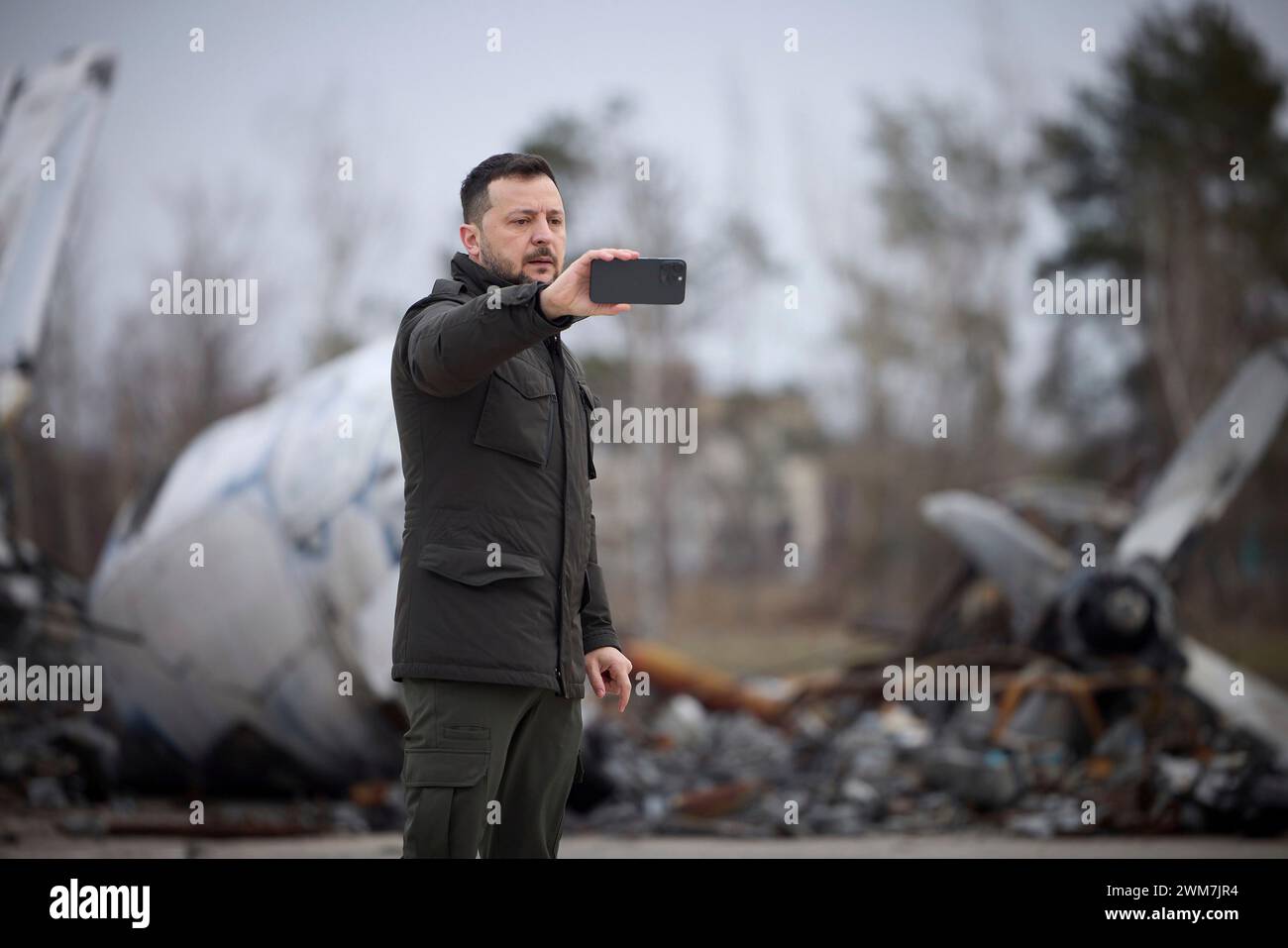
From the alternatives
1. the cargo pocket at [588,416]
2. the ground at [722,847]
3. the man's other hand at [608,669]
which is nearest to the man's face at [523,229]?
the cargo pocket at [588,416]

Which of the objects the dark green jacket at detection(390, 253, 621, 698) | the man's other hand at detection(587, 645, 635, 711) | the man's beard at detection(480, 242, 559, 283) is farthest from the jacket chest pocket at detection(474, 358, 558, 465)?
the man's other hand at detection(587, 645, 635, 711)

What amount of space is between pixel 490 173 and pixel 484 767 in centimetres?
94

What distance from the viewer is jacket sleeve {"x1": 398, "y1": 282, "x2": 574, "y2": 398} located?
64.7 inches

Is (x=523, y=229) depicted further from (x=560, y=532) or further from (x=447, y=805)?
(x=447, y=805)

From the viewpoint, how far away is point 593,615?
83.7 inches

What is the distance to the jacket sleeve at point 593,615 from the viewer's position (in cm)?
211

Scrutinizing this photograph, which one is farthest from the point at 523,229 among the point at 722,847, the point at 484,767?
the point at 722,847

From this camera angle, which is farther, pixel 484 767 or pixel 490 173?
pixel 490 173

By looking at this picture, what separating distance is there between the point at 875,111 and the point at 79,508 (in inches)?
381

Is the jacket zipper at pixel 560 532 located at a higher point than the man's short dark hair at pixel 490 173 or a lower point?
lower

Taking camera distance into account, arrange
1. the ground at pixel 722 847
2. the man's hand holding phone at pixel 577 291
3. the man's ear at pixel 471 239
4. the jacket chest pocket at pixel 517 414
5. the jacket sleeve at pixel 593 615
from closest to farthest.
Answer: the man's hand holding phone at pixel 577 291 < the jacket chest pocket at pixel 517 414 < the man's ear at pixel 471 239 < the jacket sleeve at pixel 593 615 < the ground at pixel 722 847

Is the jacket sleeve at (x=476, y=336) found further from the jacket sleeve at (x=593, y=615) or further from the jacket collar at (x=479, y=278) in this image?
the jacket sleeve at (x=593, y=615)

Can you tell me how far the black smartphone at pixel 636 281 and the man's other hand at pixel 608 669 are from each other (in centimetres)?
71
